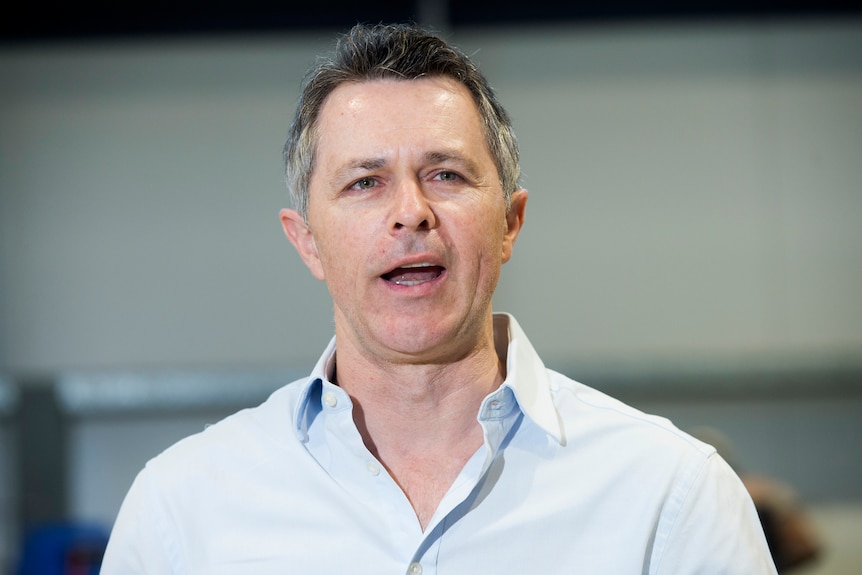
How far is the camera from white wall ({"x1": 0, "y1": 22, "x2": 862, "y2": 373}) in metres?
3.68

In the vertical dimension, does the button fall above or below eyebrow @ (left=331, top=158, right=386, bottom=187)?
below

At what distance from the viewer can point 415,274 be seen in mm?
1437

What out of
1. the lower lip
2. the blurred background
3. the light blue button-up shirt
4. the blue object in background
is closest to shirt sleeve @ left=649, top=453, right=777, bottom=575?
the light blue button-up shirt

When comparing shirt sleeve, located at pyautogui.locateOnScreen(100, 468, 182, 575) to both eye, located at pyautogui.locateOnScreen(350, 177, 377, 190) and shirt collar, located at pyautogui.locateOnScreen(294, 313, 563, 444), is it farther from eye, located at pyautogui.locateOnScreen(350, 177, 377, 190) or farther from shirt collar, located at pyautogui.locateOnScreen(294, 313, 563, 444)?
eye, located at pyautogui.locateOnScreen(350, 177, 377, 190)

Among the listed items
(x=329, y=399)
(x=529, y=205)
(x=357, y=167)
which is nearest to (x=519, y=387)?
(x=329, y=399)

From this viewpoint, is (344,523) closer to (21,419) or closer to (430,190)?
(430,190)

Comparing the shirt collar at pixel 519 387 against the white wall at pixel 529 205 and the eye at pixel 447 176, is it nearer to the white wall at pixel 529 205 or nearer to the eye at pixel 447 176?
the eye at pixel 447 176

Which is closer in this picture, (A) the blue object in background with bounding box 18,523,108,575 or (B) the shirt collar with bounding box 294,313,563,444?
(B) the shirt collar with bounding box 294,313,563,444

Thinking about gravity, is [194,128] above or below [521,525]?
above

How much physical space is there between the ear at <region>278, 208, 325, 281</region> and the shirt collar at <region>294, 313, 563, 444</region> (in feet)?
0.42

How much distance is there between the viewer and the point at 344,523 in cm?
140

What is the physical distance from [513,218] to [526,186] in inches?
82.7

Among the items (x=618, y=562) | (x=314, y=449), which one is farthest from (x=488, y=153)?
(x=618, y=562)

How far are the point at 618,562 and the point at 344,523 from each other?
37 cm
